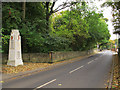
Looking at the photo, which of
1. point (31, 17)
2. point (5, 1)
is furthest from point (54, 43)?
point (5, 1)

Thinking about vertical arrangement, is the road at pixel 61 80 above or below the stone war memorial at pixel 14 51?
below

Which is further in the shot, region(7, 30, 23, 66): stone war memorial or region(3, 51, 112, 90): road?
region(7, 30, 23, 66): stone war memorial

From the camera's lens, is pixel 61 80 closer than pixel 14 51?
Yes

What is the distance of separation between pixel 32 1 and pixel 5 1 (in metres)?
4.30

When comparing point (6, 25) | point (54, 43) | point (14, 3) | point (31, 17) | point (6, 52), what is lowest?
point (6, 52)

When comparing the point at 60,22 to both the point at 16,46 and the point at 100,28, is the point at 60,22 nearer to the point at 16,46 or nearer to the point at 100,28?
the point at 100,28

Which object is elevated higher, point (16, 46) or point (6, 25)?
point (6, 25)

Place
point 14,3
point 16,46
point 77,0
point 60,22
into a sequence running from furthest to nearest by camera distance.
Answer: point 60,22, point 77,0, point 14,3, point 16,46

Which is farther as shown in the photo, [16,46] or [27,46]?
[27,46]

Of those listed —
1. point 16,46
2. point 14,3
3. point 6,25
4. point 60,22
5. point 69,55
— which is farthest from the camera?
point 60,22

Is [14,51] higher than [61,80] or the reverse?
higher

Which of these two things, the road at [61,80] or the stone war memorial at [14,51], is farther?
the stone war memorial at [14,51]

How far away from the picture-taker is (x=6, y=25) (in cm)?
1530

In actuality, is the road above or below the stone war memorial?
below
